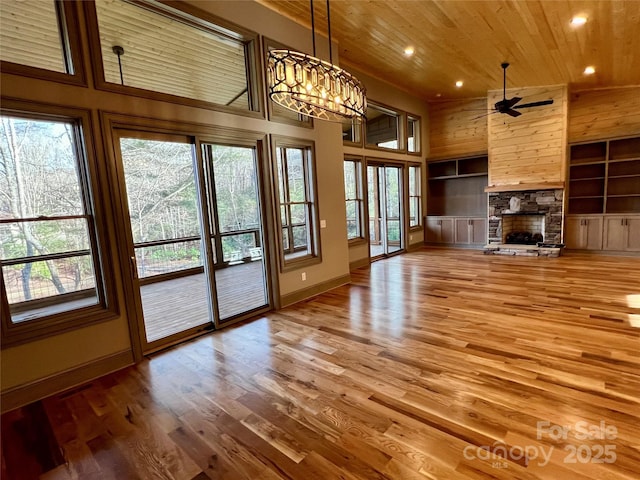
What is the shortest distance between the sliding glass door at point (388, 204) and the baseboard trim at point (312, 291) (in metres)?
2.23

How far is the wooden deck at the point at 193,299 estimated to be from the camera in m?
3.92

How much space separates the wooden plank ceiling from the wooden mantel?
Answer: 2.02 meters

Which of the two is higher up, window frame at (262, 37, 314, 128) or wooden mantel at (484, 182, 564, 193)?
window frame at (262, 37, 314, 128)

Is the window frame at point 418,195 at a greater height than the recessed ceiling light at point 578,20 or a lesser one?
lesser

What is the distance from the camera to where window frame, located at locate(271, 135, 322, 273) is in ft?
14.1

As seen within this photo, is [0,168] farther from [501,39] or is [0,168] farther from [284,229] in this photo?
[501,39]

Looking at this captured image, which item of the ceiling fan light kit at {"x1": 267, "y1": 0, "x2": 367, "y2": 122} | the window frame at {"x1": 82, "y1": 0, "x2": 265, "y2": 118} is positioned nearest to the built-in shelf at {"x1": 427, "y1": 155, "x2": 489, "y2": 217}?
the window frame at {"x1": 82, "y1": 0, "x2": 265, "y2": 118}

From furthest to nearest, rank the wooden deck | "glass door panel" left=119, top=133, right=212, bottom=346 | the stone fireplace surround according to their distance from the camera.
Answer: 1. the stone fireplace surround
2. the wooden deck
3. "glass door panel" left=119, top=133, right=212, bottom=346

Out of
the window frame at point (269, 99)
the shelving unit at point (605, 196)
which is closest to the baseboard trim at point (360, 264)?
the window frame at point (269, 99)

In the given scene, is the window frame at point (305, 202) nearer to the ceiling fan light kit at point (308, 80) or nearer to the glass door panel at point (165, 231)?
the glass door panel at point (165, 231)

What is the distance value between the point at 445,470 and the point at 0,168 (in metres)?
3.64

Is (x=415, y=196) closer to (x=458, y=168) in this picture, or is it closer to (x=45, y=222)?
(x=458, y=168)

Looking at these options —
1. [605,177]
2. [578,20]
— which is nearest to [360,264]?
[578,20]

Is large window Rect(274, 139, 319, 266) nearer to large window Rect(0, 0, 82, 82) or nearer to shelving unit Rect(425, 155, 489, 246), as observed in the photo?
large window Rect(0, 0, 82, 82)
